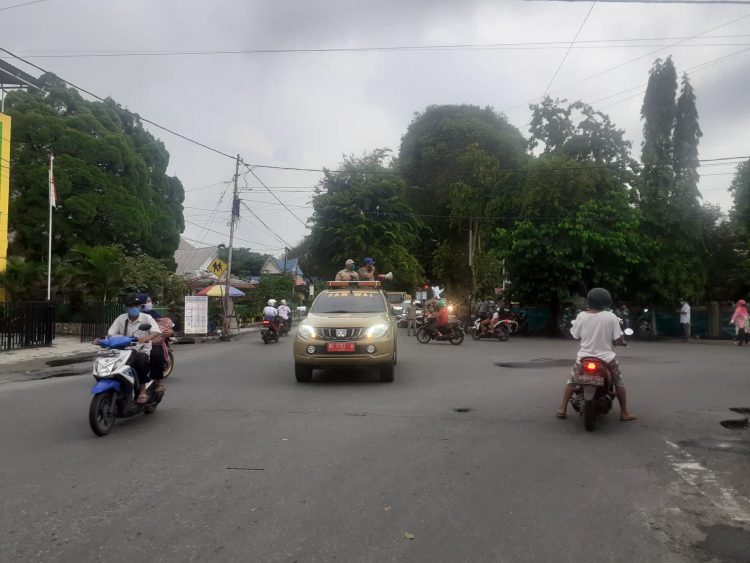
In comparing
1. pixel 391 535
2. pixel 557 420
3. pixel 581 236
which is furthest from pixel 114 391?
pixel 581 236

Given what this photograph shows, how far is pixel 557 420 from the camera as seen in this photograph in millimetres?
7680

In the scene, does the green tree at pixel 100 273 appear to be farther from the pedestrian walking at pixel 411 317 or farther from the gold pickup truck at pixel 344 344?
the gold pickup truck at pixel 344 344

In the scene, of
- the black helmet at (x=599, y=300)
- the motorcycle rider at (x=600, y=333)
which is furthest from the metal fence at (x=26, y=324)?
the black helmet at (x=599, y=300)

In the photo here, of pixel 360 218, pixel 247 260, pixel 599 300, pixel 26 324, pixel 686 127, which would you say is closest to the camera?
pixel 599 300

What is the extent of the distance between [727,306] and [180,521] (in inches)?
1191

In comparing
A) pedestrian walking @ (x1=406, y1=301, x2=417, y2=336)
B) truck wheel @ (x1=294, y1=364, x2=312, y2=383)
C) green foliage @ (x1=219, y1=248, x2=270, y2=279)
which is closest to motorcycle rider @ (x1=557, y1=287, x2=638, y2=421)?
truck wheel @ (x1=294, y1=364, x2=312, y2=383)

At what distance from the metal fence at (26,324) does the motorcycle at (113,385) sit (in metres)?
11.2

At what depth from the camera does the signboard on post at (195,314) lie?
23047mm

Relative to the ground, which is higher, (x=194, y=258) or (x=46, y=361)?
(x=194, y=258)

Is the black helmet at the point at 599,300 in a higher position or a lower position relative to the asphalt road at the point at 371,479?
higher

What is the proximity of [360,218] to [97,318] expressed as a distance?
1573 centimetres

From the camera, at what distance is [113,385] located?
681cm

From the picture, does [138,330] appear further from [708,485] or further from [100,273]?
[100,273]

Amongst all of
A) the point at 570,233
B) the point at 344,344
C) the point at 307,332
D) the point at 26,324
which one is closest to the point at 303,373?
the point at 307,332
